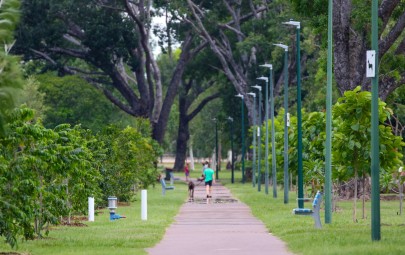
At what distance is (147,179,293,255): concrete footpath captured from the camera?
25672 millimetres

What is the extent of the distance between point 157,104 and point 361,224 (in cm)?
6373

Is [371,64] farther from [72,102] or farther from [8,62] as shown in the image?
[72,102]

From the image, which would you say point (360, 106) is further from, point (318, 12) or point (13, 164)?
point (318, 12)

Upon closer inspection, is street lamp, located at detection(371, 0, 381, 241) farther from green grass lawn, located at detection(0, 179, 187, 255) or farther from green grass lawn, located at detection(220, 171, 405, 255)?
green grass lawn, located at detection(0, 179, 187, 255)

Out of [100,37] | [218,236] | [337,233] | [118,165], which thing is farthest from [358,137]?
[100,37]

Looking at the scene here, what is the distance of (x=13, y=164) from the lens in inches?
968

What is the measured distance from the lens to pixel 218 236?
30.8 meters

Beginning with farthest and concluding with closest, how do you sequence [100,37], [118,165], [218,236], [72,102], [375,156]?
1. [72,102]
2. [100,37]
3. [118,165]
4. [218,236]
5. [375,156]

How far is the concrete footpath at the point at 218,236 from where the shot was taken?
25672 mm

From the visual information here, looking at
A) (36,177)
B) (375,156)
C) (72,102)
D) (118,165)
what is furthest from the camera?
(72,102)

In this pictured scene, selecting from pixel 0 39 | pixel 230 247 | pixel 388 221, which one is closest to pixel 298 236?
pixel 230 247

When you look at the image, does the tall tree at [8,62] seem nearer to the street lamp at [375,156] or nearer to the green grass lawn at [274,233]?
the green grass lawn at [274,233]

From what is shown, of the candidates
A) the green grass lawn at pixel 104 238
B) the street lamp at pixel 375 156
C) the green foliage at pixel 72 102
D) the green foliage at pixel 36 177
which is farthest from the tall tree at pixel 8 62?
the green foliage at pixel 72 102

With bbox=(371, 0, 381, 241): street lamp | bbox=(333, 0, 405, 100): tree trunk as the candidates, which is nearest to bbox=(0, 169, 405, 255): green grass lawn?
bbox=(371, 0, 381, 241): street lamp
